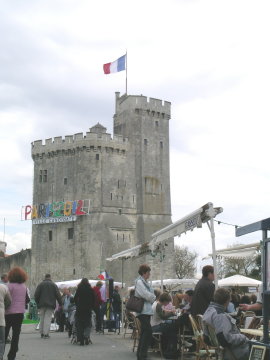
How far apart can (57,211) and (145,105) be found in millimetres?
13662

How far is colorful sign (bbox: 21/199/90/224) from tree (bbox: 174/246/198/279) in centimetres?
2835

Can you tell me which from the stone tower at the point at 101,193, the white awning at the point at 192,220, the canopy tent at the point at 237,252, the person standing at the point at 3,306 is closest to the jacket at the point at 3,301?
the person standing at the point at 3,306

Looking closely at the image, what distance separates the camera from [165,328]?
37.3ft

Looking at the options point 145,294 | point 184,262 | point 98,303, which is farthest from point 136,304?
point 184,262

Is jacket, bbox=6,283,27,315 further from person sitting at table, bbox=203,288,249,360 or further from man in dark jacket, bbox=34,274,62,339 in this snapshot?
man in dark jacket, bbox=34,274,62,339

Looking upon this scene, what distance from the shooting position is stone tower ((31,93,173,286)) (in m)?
55.3

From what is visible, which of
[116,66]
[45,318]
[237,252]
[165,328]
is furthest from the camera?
[116,66]

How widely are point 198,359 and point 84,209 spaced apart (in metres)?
47.2

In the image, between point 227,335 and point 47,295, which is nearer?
point 227,335

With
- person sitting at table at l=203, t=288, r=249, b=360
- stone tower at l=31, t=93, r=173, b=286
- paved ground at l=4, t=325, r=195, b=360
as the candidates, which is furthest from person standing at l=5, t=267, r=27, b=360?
stone tower at l=31, t=93, r=173, b=286

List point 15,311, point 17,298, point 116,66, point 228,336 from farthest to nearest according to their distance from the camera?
1. point 116,66
2. point 17,298
3. point 15,311
4. point 228,336

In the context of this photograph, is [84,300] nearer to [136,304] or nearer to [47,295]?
[47,295]

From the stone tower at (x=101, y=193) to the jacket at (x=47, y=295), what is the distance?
38.0m

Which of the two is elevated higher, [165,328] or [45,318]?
[165,328]
